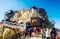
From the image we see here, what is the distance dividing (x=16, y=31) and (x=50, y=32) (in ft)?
27.6

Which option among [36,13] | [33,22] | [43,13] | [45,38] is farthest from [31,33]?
[43,13]

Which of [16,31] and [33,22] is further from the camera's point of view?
[33,22]

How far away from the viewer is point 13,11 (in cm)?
4678

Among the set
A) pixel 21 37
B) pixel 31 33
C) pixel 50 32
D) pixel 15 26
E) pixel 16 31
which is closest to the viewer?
pixel 50 32

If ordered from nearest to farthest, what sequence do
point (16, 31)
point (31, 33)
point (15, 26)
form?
point (31, 33)
point (16, 31)
point (15, 26)

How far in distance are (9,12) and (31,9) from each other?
509 centimetres

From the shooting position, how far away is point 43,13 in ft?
150

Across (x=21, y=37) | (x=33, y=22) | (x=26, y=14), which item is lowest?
(x=21, y=37)

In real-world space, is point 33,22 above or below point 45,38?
above

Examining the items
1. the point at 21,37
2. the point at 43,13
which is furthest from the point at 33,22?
the point at 43,13

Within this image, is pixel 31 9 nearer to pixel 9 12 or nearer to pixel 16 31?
pixel 9 12

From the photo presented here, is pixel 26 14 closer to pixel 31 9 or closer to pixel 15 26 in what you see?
pixel 31 9

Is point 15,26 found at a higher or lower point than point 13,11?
lower

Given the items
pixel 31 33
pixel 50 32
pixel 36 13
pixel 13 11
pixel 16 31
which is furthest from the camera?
pixel 13 11
